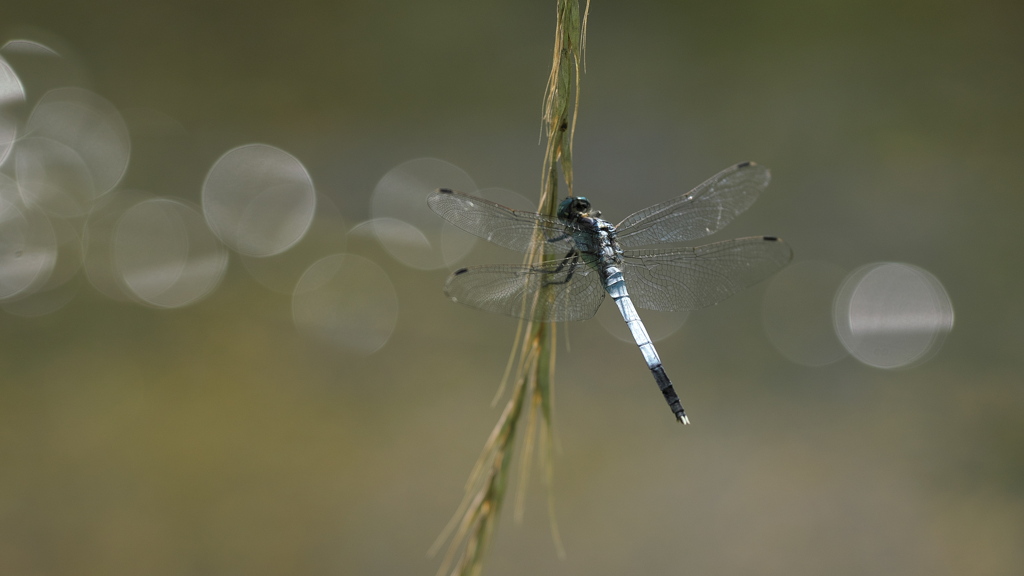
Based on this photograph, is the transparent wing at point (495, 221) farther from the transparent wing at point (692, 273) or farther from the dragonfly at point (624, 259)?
the transparent wing at point (692, 273)

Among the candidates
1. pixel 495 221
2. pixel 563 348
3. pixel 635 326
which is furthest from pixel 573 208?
pixel 563 348

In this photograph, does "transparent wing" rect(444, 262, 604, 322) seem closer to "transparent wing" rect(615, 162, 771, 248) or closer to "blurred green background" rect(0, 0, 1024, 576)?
"transparent wing" rect(615, 162, 771, 248)

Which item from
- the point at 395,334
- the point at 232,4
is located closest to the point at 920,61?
the point at 395,334

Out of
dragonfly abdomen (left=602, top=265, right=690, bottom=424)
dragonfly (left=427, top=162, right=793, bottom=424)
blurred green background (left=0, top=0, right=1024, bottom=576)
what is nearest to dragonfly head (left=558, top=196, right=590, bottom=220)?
dragonfly (left=427, top=162, right=793, bottom=424)

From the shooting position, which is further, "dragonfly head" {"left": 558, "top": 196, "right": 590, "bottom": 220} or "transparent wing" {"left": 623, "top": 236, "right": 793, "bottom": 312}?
"transparent wing" {"left": 623, "top": 236, "right": 793, "bottom": 312}

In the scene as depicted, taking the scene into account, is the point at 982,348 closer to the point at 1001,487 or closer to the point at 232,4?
the point at 1001,487

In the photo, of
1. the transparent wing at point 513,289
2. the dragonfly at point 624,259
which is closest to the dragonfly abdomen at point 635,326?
the dragonfly at point 624,259

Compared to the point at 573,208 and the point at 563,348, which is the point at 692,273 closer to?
the point at 573,208

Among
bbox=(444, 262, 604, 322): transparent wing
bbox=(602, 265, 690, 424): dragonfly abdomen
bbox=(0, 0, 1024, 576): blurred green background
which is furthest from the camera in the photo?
bbox=(0, 0, 1024, 576): blurred green background
